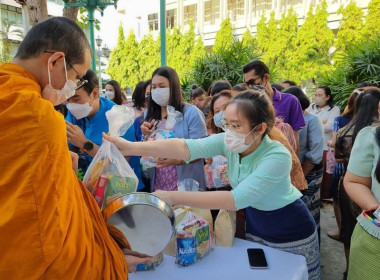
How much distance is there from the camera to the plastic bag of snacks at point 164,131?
88.7 inches

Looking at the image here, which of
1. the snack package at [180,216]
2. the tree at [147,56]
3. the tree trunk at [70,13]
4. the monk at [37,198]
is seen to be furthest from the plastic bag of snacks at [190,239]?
the tree at [147,56]

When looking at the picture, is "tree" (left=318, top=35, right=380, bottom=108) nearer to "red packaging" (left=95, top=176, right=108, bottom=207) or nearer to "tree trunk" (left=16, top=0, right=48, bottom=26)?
"tree trunk" (left=16, top=0, right=48, bottom=26)

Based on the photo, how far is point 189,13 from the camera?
3180cm

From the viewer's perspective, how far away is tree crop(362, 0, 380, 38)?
1631 centimetres

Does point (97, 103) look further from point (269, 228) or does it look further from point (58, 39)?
point (269, 228)

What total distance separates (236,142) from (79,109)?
1204mm

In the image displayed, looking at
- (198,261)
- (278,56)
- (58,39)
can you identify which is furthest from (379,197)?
(278,56)

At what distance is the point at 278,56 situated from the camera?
21.5 metres

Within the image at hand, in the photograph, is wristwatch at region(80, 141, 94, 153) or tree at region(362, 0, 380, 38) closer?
wristwatch at region(80, 141, 94, 153)

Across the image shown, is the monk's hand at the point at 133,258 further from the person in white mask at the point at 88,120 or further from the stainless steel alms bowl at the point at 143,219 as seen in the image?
the person in white mask at the point at 88,120

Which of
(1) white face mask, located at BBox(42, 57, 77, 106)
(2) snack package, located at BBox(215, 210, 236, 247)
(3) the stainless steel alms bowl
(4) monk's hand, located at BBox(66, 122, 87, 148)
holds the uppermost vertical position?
(1) white face mask, located at BBox(42, 57, 77, 106)

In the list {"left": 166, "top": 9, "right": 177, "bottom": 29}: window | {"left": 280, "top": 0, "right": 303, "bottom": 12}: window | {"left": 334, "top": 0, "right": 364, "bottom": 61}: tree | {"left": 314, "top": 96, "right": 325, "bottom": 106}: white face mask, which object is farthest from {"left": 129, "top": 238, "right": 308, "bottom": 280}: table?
{"left": 166, "top": 9, "right": 177, "bottom": 29}: window

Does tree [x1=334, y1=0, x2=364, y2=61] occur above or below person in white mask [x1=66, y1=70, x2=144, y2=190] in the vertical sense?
above

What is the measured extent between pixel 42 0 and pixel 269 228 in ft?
9.56
